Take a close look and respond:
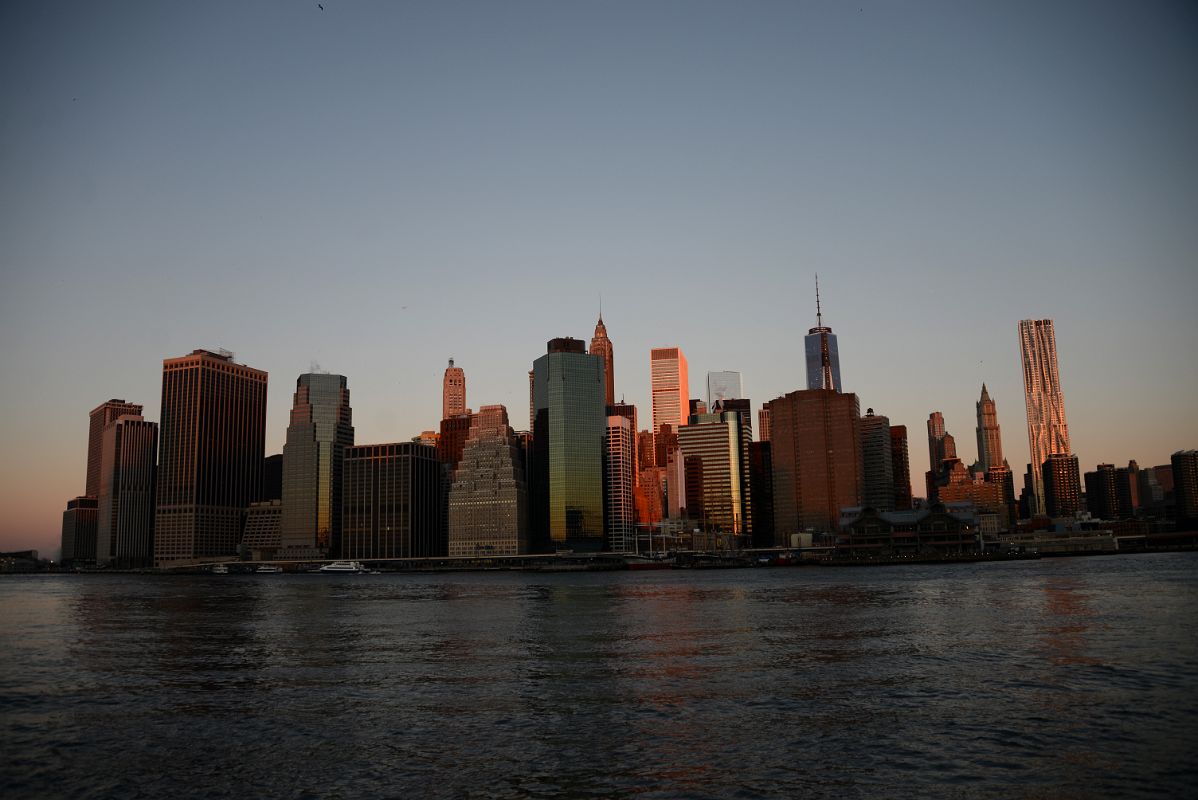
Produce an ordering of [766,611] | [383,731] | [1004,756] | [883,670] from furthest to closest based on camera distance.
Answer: [766,611]
[883,670]
[383,731]
[1004,756]

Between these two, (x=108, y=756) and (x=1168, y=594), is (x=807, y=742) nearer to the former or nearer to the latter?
(x=108, y=756)

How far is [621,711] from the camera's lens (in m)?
38.0

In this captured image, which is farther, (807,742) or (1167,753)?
(807,742)

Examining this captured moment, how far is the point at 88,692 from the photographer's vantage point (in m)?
45.9

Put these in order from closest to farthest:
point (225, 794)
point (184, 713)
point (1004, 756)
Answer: point (225, 794) → point (1004, 756) → point (184, 713)

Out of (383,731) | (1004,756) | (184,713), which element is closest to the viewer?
(1004,756)

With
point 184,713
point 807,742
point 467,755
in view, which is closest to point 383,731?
point 467,755

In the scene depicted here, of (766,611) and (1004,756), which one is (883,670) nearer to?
(1004,756)

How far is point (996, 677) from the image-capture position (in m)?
44.5

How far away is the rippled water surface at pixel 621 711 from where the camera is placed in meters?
28.2

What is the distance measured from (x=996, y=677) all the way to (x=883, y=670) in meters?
5.71

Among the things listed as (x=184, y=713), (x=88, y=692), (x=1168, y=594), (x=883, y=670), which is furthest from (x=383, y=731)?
(x=1168, y=594)

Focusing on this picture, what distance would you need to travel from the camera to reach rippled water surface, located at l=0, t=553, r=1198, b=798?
92.7ft

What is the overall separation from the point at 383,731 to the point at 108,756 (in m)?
9.56
